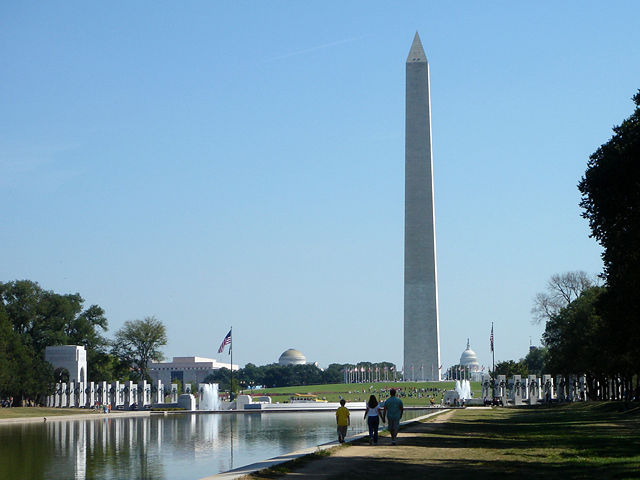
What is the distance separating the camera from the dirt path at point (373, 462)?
1895 cm

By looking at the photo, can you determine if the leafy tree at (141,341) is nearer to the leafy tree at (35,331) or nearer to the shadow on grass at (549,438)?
the leafy tree at (35,331)

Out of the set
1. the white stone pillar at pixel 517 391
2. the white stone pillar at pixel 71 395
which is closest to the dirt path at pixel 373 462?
the white stone pillar at pixel 517 391

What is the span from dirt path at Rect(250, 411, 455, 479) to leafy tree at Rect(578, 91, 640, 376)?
1318cm

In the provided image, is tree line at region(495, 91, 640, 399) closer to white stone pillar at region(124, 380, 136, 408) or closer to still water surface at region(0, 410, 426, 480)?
still water surface at region(0, 410, 426, 480)

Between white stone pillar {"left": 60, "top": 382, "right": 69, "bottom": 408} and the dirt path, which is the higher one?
the dirt path

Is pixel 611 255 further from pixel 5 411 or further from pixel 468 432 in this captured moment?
pixel 5 411

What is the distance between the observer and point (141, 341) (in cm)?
11831

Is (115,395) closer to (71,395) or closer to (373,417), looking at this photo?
(71,395)

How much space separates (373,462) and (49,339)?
88.7 meters

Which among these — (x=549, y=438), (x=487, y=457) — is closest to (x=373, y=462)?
(x=487, y=457)

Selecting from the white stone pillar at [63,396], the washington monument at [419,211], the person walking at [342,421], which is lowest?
the white stone pillar at [63,396]

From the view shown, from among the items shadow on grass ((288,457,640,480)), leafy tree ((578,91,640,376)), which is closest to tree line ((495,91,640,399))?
leafy tree ((578,91,640,376))

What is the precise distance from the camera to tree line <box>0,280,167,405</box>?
84.6 metres

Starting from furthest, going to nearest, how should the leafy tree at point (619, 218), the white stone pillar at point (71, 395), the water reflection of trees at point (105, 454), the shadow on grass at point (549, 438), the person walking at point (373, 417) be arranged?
the white stone pillar at point (71, 395), the leafy tree at point (619, 218), the person walking at point (373, 417), the shadow on grass at point (549, 438), the water reflection of trees at point (105, 454)
